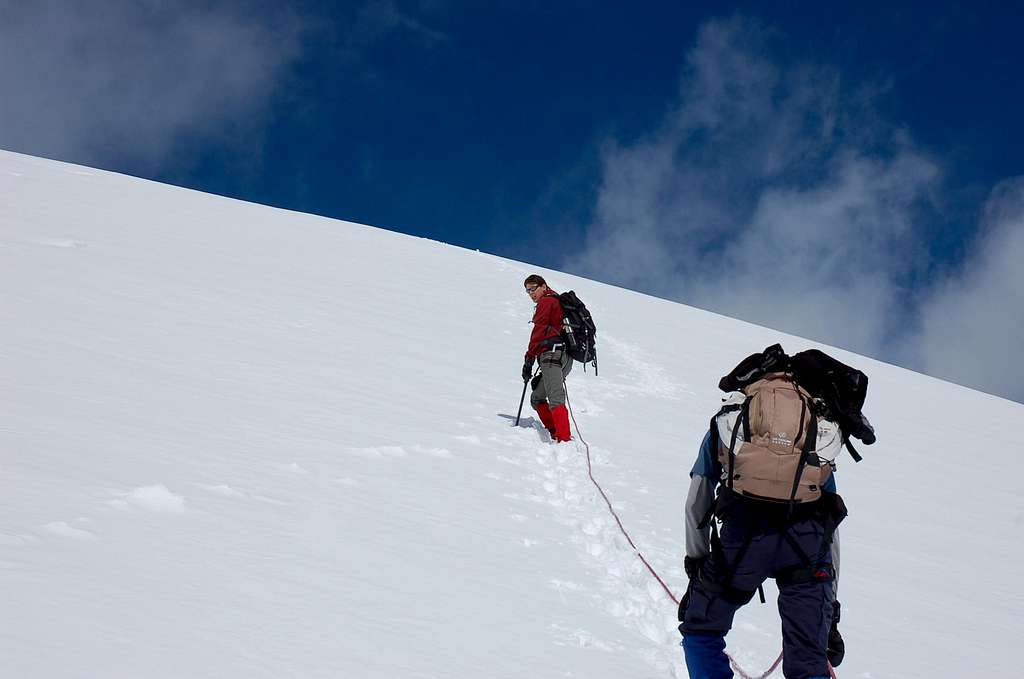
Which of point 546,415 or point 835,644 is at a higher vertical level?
point 546,415

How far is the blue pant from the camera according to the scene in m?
2.60

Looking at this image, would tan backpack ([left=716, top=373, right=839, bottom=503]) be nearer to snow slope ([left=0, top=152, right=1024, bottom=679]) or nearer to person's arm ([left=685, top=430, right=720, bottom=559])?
person's arm ([left=685, top=430, right=720, bottom=559])

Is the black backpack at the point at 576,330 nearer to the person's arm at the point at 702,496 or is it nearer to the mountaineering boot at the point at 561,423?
the mountaineering boot at the point at 561,423

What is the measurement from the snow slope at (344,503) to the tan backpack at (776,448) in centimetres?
118

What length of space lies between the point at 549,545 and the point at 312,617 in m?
2.09

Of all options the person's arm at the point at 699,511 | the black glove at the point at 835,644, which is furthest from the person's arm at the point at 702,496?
the black glove at the point at 835,644

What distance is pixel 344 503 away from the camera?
14.1ft

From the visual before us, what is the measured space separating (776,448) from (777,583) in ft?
1.68

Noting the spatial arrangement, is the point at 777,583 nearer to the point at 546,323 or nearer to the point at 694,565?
the point at 694,565

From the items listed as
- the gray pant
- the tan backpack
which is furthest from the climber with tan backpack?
the gray pant

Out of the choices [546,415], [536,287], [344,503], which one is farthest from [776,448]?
[546,415]

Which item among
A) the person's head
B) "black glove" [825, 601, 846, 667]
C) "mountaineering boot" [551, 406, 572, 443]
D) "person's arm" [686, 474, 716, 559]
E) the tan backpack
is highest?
the person's head

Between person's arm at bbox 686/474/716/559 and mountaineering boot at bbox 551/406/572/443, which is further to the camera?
mountaineering boot at bbox 551/406/572/443

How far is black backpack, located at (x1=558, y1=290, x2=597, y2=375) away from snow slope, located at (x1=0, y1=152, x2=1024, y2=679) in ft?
3.26
